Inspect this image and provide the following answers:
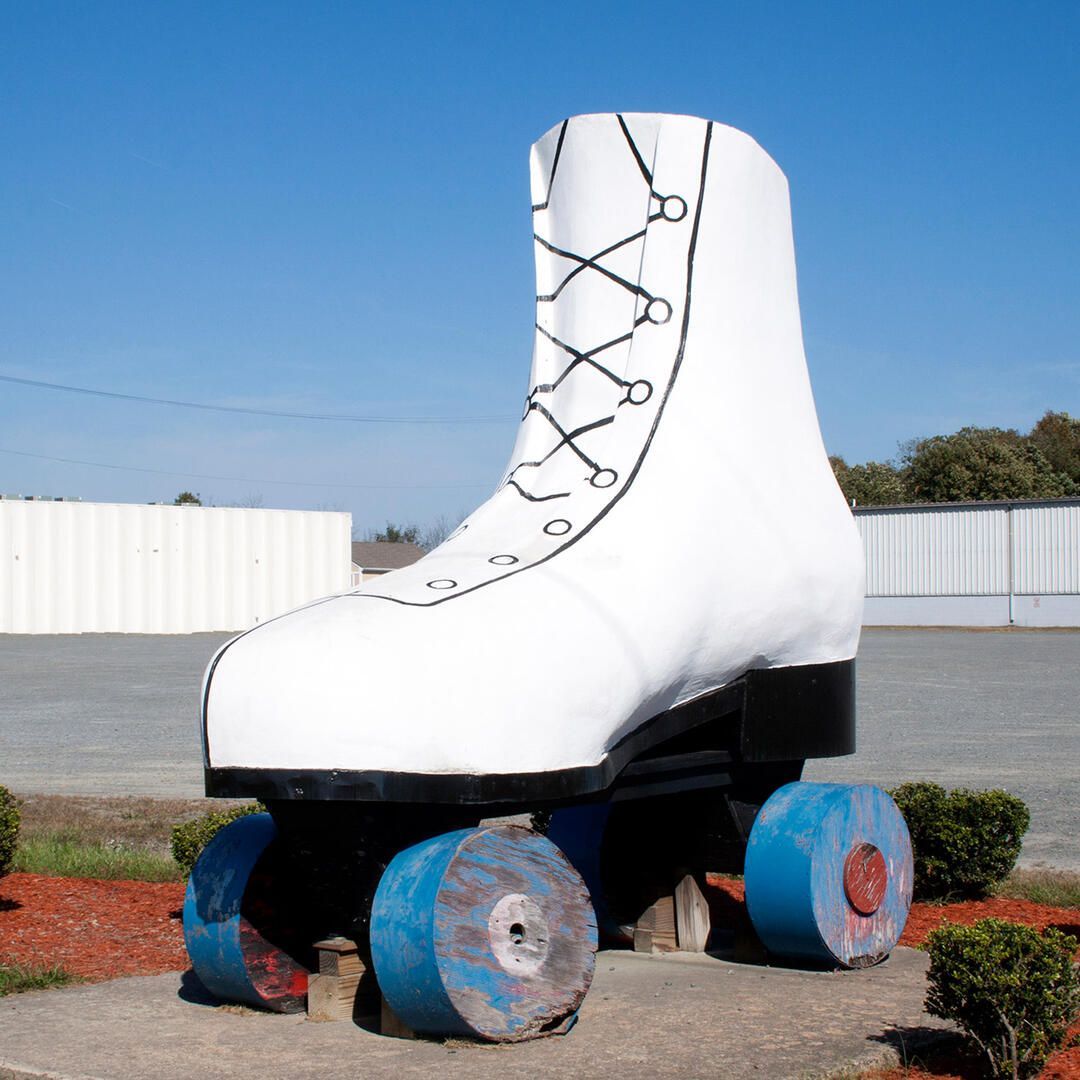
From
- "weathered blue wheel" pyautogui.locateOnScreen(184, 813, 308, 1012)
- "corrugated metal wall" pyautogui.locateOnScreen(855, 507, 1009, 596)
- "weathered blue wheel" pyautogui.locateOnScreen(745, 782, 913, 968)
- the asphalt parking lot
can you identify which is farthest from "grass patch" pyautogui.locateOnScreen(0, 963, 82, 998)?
"corrugated metal wall" pyautogui.locateOnScreen(855, 507, 1009, 596)

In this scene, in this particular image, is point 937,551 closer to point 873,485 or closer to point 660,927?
point 873,485

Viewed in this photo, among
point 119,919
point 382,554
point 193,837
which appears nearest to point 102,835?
point 193,837

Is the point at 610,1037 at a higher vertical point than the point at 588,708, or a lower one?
lower

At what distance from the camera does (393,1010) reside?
3.28 metres

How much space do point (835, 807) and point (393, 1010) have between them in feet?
4.88

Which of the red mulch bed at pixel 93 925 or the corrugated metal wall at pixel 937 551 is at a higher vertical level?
the corrugated metal wall at pixel 937 551

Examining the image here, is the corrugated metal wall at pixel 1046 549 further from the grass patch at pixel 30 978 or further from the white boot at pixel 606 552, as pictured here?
the grass patch at pixel 30 978

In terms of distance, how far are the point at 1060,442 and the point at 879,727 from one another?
55.1 m

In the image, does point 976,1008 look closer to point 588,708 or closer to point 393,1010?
point 588,708

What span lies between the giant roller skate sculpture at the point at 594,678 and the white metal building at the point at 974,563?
123 ft

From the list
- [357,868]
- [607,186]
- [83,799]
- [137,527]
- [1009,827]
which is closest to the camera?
[357,868]

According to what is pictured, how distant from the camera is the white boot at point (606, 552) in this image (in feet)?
10.3

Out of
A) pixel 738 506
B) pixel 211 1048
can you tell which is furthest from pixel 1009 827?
pixel 211 1048

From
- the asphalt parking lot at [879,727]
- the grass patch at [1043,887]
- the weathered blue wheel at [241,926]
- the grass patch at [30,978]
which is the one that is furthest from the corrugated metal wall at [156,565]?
the weathered blue wheel at [241,926]
